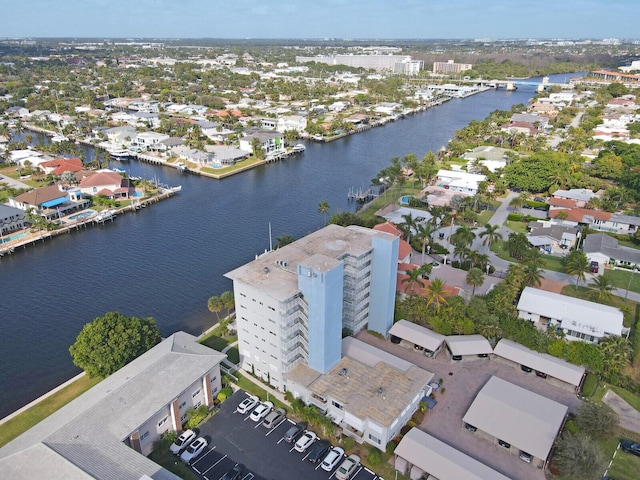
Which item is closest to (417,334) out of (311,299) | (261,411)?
(311,299)

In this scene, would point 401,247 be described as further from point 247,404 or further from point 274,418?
point 274,418

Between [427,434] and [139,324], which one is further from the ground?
[139,324]

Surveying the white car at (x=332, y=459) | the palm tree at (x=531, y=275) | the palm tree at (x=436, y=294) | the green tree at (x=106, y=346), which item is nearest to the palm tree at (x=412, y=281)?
the palm tree at (x=436, y=294)

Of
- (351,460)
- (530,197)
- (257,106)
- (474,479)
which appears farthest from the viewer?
(257,106)

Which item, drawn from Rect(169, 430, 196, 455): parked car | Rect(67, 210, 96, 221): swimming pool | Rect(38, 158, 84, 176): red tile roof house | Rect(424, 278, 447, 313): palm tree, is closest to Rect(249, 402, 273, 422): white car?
Rect(169, 430, 196, 455): parked car

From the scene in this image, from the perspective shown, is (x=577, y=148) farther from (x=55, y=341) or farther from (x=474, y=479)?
(x=55, y=341)

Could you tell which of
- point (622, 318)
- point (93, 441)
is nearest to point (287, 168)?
point (622, 318)
